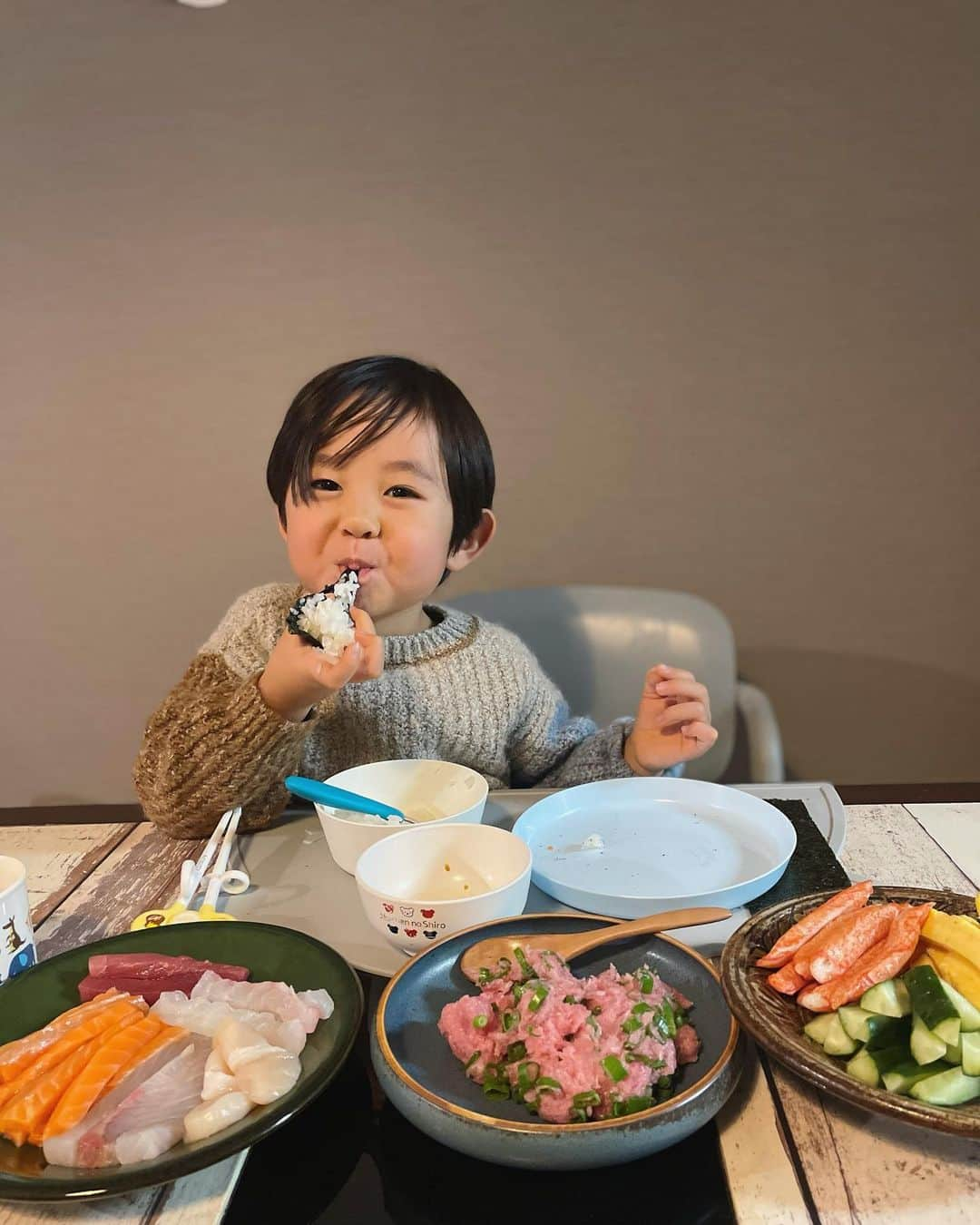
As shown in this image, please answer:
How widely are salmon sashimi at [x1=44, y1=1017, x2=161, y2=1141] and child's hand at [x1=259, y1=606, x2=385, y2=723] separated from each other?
423 mm

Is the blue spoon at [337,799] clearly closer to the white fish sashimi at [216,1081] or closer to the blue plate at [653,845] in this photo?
the blue plate at [653,845]

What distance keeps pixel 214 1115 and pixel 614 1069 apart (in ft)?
0.86

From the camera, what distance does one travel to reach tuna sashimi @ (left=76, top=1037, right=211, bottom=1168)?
1.92 ft

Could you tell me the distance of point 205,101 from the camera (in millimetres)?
2137

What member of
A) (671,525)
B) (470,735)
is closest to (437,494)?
(470,735)

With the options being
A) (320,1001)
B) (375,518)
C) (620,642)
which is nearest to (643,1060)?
(320,1001)

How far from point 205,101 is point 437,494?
1.48 m

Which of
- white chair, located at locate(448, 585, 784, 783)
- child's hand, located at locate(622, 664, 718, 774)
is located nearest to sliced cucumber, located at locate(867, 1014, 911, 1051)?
child's hand, located at locate(622, 664, 718, 774)

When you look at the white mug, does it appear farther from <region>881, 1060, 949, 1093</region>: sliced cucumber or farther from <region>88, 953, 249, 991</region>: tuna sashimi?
<region>881, 1060, 949, 1093</region>: sliced cucumber

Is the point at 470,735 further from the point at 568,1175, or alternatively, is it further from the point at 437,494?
the point at 568,1175

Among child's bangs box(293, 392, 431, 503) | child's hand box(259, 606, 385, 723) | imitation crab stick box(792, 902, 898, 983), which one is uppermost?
child's bangs box(293, 392, 431, 503)

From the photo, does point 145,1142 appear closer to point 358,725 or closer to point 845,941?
point 845,941

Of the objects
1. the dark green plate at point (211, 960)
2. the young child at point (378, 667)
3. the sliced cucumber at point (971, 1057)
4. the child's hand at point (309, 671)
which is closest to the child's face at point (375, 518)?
the young child at point (378, 667)

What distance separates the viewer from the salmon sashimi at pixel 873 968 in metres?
0.67
